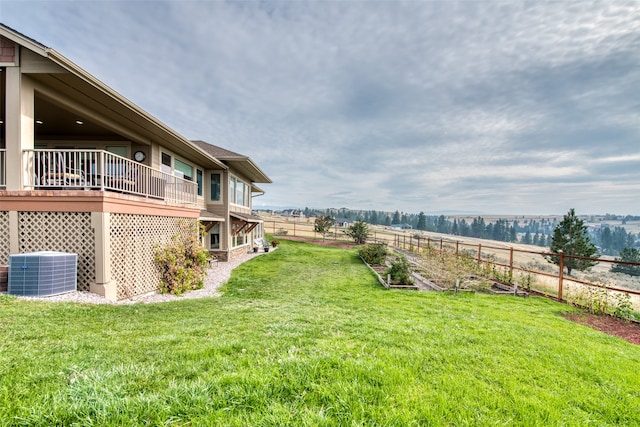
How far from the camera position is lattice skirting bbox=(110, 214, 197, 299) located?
639 cm

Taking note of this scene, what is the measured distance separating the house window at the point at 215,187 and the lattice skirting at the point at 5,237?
8.86 m

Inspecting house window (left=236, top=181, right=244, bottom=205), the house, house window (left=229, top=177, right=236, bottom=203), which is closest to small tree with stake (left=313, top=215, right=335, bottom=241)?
house window (left=236, top=181, right=244, bottom=205)

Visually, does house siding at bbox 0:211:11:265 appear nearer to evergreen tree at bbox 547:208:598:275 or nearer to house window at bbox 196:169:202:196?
house window at bbox 196:169:202:196

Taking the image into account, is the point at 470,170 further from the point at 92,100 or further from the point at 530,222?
the point at 530,222

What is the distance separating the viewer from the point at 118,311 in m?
5.05

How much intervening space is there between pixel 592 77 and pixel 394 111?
1040 cm

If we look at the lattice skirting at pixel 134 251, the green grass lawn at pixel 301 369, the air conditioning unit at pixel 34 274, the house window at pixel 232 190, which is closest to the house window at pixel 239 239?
the house window at pixel 232 190

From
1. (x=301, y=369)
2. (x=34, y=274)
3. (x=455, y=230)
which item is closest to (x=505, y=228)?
(x=455, y=230)

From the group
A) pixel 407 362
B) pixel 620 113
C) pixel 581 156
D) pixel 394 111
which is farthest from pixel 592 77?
pixel 407 362

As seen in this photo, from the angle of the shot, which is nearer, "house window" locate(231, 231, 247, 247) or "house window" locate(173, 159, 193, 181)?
"house window" locate(173, 159, 193, 181)

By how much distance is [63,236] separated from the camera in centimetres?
600

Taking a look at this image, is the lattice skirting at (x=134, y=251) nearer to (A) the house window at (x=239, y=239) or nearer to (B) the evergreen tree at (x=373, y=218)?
(A) the house window at (x=239, y=239)

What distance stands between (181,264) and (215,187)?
7.34 meters

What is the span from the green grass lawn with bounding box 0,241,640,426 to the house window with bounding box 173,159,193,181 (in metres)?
7.89
